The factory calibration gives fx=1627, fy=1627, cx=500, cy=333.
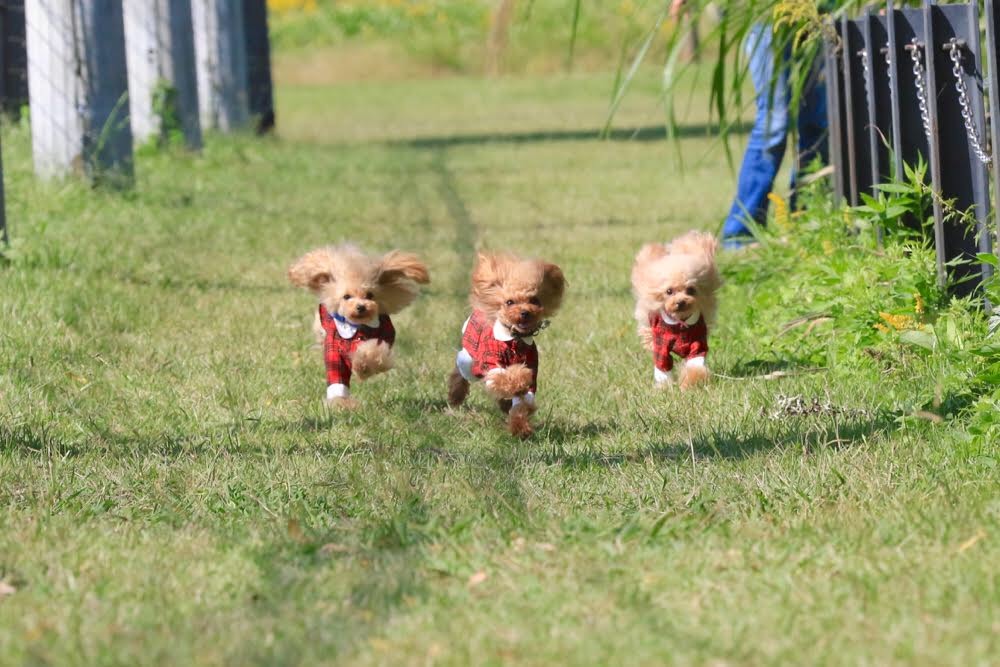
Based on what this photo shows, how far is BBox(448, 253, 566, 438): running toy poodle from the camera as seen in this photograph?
535 cm

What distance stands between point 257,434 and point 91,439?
1.71 ft

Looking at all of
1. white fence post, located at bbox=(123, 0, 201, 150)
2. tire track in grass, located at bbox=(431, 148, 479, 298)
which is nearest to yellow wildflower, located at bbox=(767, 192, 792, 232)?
tire track in grass, located at bbox=(431, 148, 479, 298)

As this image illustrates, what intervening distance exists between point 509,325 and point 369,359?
585 mm

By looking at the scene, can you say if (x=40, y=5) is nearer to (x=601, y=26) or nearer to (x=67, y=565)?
(x=67, y=565)

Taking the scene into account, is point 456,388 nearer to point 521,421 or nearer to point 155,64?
point 521,421

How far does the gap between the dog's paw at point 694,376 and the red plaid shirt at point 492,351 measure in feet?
2.28

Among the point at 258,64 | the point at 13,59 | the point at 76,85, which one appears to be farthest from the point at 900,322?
the point at 258,64

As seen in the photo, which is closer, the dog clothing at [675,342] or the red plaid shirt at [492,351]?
A: the red plaid shirt at [492,351]

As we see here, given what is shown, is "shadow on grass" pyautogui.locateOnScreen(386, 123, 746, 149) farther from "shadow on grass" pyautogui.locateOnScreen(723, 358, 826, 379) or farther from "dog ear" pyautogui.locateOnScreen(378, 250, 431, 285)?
Result: "dog ear" pyautogui.locateOnScreen(378, 250, 431, 285)

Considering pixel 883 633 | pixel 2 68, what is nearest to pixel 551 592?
pixel 883 633

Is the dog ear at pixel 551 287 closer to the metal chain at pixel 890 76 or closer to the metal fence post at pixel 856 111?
the metal chain at pixel 890 76

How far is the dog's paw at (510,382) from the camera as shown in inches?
210

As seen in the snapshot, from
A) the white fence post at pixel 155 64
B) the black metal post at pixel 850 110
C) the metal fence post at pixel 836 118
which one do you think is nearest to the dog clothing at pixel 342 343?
the black metal post at pixel 850 110

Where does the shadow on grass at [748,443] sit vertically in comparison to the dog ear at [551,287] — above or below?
below
